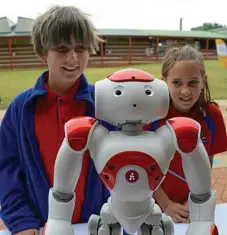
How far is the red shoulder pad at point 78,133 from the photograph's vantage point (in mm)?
622

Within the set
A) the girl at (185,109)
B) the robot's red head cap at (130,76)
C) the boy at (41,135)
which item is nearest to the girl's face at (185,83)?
the girl at (185,109)

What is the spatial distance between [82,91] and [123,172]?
308mm

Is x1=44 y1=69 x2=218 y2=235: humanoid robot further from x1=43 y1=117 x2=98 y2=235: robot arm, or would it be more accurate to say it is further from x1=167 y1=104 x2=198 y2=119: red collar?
x1=167 y1=104 x2=198 y2=119: red collar

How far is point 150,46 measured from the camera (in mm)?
11500

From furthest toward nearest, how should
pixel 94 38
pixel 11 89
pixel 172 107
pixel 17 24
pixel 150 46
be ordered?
1. pixel 150 46
2. pixel 17 24
3. pixel 11 89
4. pixel 172 107
5. pixel 94 38

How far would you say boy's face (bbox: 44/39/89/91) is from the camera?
780 mm

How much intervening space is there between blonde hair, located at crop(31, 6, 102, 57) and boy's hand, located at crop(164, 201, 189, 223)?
49 cm

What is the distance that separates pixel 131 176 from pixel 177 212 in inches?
16.2

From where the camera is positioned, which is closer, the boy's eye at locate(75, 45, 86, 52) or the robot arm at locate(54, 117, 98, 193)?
the robot arm at locate(54, 117, 98, 193)

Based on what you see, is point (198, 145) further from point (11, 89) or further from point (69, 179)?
point (11, 89)

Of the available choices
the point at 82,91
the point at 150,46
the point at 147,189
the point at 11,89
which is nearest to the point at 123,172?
the point at 147,189

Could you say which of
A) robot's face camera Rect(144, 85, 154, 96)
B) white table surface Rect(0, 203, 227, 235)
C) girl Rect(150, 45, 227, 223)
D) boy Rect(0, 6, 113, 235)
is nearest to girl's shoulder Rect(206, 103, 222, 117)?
girl Rect(150, 45, 227, 223)

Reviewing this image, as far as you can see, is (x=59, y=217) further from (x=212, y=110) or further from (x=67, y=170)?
(x=212, y=110)

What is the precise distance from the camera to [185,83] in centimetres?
99
